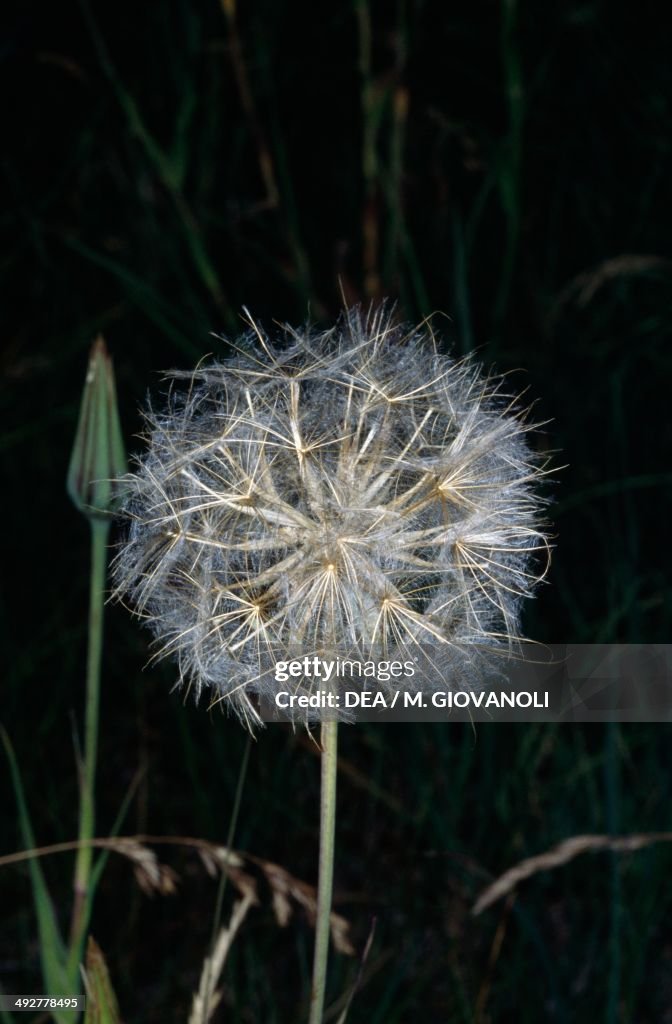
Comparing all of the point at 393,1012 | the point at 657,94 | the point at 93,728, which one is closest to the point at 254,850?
the point at 393,1012

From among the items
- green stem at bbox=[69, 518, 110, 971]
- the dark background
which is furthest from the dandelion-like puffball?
the dark background

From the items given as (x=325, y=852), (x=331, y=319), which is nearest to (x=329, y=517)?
(x=325, y=852)

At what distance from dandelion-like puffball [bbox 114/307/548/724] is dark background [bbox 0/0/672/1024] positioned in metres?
0.62

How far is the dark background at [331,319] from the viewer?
158 cm

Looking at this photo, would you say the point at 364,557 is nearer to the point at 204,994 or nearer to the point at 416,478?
the point at 416,478

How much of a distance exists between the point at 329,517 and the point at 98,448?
0.98 feet

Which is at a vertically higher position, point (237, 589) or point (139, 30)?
point (139, 30)

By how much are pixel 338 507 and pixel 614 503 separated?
3.97ft

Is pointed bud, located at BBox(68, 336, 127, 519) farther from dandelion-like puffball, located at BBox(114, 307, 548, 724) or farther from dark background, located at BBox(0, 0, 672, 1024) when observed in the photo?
dark background, located at BBox(0, 0, 672, 1024)

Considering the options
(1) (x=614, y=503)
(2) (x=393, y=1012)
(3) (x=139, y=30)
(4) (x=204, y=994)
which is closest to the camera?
(4) (x=204, y=994)

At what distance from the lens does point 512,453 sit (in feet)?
3.07

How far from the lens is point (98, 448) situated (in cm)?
101

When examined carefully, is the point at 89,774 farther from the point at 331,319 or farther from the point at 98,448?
the point at 331,319

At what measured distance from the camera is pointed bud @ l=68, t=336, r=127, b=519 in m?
0.98
